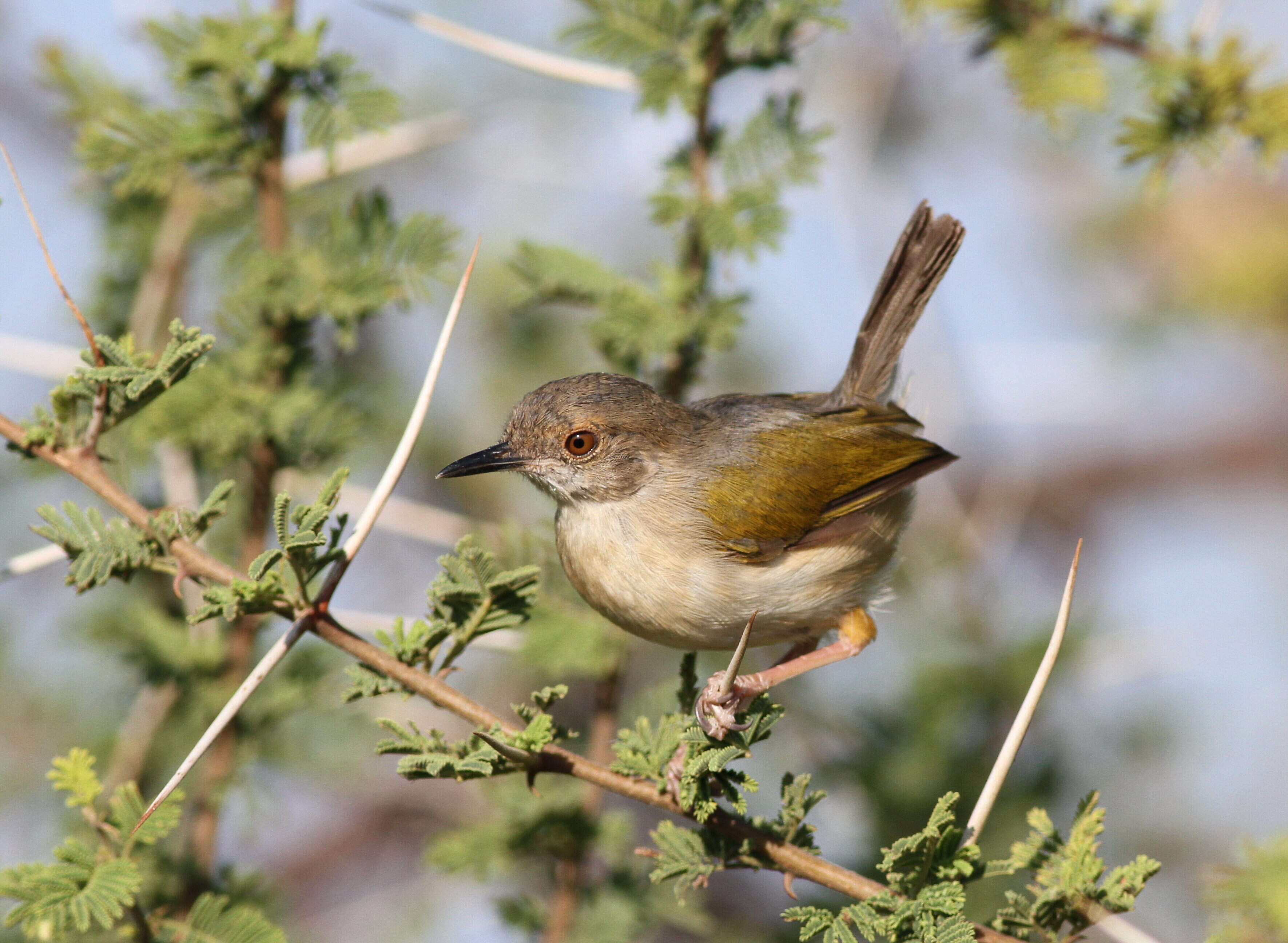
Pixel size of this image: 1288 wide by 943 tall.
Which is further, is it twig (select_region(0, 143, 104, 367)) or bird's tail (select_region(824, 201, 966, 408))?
bird's tail (select_region(824, 201, 966, 408))

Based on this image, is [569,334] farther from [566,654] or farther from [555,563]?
[566,654]

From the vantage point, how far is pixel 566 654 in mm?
3445

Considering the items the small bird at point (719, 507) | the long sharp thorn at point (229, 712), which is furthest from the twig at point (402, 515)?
the long sharp thorn at point (229, 712)

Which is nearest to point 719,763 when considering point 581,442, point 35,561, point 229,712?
point 229,712

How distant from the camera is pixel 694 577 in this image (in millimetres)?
3381

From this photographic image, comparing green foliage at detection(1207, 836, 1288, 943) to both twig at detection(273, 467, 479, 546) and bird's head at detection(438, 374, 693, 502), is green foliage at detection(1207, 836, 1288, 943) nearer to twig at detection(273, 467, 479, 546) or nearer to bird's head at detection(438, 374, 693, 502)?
bird's head at detection(438, 374, 693, 502)

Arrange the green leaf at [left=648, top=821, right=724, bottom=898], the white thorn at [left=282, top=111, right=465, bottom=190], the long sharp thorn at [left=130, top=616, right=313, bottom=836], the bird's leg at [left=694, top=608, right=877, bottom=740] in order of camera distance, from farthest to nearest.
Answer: the white thorn at [left=282, top=111, right=465, bottom=190]
the bird's leg at [left=694, top=608, right=877, bottom=740]
the green leaf at [left=648, top=821, right=724, bottom=898]
the long sharp thorn at [left=130, top=616, right=313, bottom=836]

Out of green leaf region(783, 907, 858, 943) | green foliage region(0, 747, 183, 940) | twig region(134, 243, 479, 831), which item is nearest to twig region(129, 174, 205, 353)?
green foliage region(0, 747, 183, 940)

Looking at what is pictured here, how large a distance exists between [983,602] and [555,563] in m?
2.21

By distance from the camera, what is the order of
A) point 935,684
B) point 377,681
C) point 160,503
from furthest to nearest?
point 935,684 → point 160,503 → point 377,681

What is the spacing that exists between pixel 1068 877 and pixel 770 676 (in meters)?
1.45

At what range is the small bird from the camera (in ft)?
11.0

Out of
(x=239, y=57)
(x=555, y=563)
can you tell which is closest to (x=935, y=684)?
(x=555, y=563)

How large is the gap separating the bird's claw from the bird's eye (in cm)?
105
